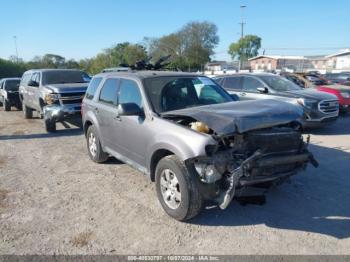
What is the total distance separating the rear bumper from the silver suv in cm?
481

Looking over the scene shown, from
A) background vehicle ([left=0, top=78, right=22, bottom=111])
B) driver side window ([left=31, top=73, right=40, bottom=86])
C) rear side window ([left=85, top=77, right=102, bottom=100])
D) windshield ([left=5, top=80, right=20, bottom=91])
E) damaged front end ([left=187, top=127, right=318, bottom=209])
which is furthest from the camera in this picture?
windshield ([left=5, top=80, right=20, bottom=91])

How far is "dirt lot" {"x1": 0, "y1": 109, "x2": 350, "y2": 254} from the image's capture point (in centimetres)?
344

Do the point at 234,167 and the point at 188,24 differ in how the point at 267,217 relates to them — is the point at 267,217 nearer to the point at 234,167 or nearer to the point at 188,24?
the point at 234,167

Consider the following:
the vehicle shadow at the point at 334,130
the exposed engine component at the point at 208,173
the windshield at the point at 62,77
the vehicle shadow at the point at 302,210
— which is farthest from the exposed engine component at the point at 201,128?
the windshield at the point at 62,77

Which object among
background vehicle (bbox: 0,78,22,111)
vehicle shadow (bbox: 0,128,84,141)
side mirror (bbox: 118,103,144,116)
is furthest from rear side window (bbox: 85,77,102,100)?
background vehicle (bbox: 0,78,22,111)

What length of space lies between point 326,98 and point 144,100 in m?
6.83

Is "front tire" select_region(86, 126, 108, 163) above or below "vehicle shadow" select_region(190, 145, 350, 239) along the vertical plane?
above

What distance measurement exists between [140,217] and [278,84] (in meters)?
7.59

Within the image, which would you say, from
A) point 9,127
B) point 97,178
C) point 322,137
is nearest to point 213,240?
point 97,178

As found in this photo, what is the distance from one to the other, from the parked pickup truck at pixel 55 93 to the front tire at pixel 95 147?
11.3 feet

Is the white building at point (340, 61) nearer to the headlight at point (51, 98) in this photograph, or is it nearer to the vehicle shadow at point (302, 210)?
the headlight at point (51, 98)

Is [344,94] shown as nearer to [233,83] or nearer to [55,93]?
[233,83]

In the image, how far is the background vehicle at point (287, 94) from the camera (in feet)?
29.6

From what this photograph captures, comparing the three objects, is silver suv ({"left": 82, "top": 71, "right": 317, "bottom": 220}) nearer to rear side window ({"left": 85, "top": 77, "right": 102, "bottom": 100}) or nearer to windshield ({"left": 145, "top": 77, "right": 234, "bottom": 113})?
windshield ({"left": 145, "top": 77, "right": 234, "bottom": 113})
